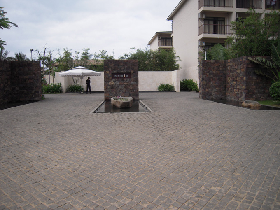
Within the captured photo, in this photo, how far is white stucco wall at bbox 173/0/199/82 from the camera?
1185 inches

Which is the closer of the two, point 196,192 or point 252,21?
point 196,192

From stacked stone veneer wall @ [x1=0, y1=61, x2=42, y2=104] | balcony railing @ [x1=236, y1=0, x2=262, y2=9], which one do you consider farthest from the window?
stacked stone veneer wall @ [x1=0, y1=61, x2=42, y2=104]

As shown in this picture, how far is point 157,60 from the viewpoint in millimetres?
34094

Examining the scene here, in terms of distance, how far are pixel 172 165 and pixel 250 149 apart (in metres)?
2.03

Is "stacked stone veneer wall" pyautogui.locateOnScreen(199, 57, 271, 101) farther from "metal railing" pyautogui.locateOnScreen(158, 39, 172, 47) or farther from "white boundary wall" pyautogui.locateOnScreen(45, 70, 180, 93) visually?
"metal railing" pyautogui.locateOnScreen(158, 39, 172, 47)

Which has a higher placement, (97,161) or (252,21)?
(252,21)

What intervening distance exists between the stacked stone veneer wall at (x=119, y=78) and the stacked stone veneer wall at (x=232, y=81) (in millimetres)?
4778

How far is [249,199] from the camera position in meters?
3.47

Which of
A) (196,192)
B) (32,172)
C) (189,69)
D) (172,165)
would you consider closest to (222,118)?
(172,165)

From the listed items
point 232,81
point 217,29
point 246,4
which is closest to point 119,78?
point 232,81

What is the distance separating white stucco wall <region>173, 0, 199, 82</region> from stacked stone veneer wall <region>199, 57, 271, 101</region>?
9.72 metres

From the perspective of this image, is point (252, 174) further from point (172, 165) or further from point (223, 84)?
point (223, 84)

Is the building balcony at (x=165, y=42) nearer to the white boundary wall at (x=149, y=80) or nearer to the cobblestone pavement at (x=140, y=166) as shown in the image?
the white boundary wall at (x=149, y=80)

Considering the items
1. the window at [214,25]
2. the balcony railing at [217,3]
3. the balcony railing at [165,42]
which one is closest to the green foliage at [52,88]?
the window at [214,25]
